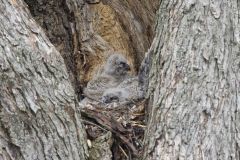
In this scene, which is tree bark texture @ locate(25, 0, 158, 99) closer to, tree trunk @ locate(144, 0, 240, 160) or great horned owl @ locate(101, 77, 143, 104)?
great horned owl @ locate(101, 77, 143, 104)

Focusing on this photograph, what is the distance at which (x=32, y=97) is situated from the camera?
2.91m

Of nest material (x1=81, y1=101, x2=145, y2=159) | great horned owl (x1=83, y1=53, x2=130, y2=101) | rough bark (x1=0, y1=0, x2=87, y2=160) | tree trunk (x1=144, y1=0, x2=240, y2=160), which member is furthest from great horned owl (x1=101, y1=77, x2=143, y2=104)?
rough bark (x1=0, y1=0, x2=87, y2=160)

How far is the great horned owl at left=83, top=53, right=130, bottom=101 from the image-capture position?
5.73m

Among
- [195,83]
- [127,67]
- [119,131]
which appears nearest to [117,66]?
[127,67]

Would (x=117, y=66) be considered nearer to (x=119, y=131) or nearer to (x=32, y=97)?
(x=119, y=131)

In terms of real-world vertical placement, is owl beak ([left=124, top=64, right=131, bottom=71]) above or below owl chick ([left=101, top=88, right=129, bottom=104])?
above

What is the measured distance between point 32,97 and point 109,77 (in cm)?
314

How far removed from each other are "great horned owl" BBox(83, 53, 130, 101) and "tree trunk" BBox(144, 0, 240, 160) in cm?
209

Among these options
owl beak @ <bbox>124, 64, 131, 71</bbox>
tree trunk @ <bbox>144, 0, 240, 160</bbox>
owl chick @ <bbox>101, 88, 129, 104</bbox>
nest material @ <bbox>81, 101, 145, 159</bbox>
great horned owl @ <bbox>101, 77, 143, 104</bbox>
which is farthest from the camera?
owl beak @ <bbox>124, 64, 131, 71</bbox>

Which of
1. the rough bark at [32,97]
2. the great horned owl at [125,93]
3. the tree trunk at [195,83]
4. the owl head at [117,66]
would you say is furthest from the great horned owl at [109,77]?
the rough bark at [32,97]

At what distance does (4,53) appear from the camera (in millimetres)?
2867

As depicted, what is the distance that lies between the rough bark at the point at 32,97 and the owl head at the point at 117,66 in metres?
2.58

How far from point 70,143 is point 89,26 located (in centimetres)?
270

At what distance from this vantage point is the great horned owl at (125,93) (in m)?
5.30
